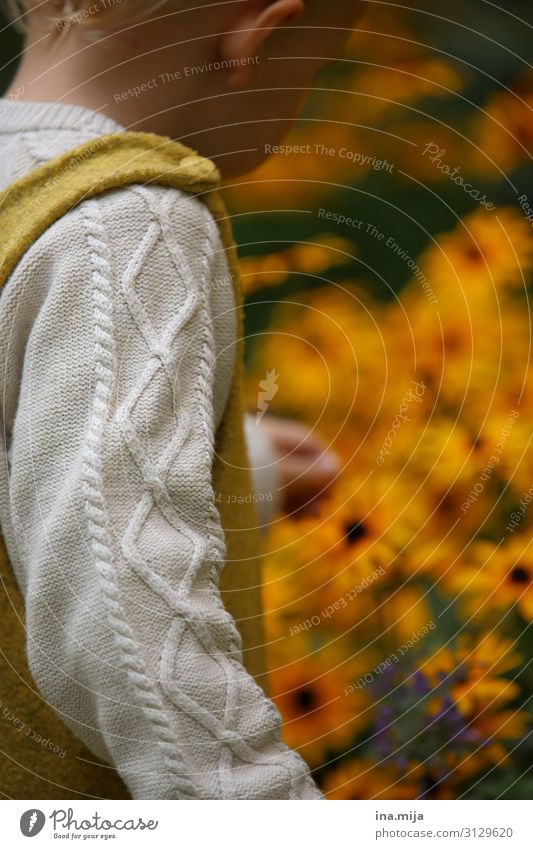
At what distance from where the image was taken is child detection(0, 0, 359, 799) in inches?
11.8

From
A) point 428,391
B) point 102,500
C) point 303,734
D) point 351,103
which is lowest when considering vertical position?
point 303,734

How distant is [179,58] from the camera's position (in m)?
0.40

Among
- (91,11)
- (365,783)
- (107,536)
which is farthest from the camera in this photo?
(365,783)

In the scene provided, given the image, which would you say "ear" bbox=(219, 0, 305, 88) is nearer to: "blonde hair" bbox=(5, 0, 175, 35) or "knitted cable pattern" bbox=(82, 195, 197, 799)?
"blonde hair" bbox=(5, 0, 175, 35)

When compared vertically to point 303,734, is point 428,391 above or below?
above

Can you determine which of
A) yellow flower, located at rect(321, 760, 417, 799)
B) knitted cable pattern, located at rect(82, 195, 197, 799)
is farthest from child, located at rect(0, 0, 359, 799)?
yellow flower, located at rect(321, 760, 417, 799)

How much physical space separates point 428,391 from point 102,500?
Result: 0.32 m

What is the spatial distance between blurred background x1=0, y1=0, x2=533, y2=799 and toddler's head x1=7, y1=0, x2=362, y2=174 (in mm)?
131

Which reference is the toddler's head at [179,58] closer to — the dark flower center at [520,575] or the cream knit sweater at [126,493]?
the cream knit sweater at [126,493]

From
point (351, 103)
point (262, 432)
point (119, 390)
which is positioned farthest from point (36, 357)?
point (351, 103)

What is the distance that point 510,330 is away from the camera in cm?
59

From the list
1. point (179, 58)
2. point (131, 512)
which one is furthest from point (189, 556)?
point (179, 58)

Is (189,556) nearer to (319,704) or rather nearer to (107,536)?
(107,536)

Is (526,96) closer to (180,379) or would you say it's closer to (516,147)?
(516,147)
